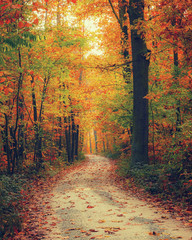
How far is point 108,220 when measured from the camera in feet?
18.4

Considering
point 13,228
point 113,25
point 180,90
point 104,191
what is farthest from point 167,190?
point 113,25

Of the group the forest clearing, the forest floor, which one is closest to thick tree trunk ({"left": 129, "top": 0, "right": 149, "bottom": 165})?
the forest clearing

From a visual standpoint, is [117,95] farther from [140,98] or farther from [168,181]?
[168,181]

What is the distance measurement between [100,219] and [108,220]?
0.23 metres

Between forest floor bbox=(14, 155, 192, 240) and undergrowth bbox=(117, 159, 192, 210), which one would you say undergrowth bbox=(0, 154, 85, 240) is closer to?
forest floor bbox=(14, 155, 192, 240)

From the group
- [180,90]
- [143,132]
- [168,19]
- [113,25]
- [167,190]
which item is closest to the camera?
[168,19]

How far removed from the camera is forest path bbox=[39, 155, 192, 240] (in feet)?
14.8

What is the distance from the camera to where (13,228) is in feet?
17.4

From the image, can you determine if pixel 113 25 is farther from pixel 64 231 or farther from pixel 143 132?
pixel 64 231

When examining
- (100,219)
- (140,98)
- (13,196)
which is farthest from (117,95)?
(100,219)

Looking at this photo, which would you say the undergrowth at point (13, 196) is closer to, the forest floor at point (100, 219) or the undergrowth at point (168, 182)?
the forest floor at point (100, 219)

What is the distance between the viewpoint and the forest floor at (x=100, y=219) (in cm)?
458

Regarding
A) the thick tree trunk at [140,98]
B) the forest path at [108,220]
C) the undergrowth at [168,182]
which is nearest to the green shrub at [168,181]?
the undergrowth at [168,182]

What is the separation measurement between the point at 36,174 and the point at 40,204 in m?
5.64
